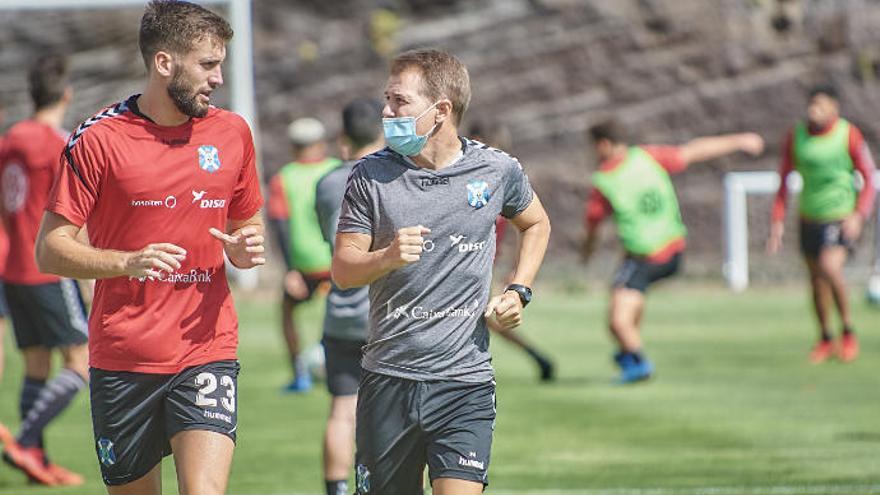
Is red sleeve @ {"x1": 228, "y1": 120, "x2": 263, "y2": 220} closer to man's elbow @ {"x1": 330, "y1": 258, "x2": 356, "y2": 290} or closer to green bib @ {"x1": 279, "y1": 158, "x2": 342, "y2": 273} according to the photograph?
man's elbow @ {"x1": 330, "y1": 258, "x2": 356, "y2": 290}

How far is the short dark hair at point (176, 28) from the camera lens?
6328 mm

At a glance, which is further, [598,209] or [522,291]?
[598,209]

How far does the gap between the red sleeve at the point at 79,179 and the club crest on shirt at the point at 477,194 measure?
1.28m

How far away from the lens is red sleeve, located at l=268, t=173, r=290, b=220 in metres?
15.6

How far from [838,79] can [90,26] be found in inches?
476

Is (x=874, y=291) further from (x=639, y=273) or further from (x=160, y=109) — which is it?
(x=160, y=109)

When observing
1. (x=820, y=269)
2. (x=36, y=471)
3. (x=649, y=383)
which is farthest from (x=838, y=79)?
(x=36, y=471)

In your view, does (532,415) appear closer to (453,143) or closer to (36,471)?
(36,471)

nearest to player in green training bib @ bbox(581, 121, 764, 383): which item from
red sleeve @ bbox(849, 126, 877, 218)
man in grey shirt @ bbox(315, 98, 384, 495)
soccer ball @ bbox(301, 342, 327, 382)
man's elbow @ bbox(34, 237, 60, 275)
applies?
red sleeve @ bbox(849, 126, 877, 218)

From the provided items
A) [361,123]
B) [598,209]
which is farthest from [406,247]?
[598,209]

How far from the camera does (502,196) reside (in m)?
6.47

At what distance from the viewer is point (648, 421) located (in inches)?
486

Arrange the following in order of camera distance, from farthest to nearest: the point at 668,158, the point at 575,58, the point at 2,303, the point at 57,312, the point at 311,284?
the point at 575,58 → the point at 668,158 → the point at 311,284 → the point at 2,303 → the point at 57,312

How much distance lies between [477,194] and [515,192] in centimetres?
21
